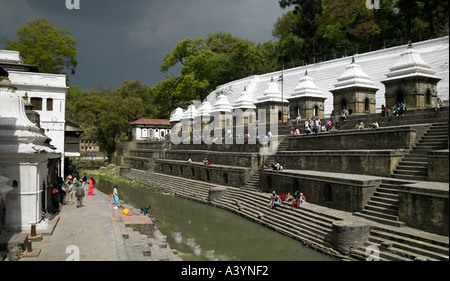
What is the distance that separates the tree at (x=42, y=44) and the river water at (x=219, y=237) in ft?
75.6

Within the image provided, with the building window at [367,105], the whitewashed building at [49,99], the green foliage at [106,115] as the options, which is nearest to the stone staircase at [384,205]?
the building window at [367,105]

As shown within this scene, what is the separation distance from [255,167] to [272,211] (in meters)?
5.09

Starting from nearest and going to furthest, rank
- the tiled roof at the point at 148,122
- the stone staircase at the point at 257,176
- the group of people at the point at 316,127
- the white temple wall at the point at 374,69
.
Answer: the stone staircase at the point at 257,176, the group of people at the point at 316,127, the white temple wall at the point at 374,69, the tiled roof at the point at 148,122

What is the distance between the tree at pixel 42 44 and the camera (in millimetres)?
34844

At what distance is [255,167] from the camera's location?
63.8 feet

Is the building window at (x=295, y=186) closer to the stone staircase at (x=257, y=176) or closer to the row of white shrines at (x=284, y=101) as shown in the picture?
the stone staircase at (x=257, y=176)

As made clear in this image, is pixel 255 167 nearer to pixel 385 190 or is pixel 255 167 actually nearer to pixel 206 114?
pixel 385 190

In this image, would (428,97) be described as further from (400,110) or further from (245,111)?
(245,111)

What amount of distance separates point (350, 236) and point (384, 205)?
180cm

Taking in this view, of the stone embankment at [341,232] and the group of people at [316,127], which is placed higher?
the group of people at [316,127]

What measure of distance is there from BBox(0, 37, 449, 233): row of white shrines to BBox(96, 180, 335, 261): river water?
15.1ft

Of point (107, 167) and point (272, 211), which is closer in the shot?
point (272, 211)

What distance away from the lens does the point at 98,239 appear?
9.70 m

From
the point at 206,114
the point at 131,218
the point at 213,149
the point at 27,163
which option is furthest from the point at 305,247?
the point at 206,114
